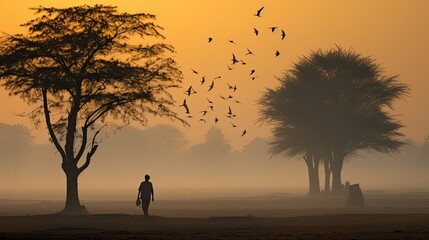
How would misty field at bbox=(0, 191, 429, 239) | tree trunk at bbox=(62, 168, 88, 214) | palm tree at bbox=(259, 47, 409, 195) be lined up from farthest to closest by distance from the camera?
palm tree at bbox=(259, 47, 409, 195), tree trunk at bbox=(62, 168, 88, 214), misty field at bbox=(0, 191, 429, 239)

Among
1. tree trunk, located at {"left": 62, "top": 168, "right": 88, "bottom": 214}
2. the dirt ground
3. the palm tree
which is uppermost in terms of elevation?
the palm tree

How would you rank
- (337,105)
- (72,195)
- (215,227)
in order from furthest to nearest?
(337,105) → (72,195) → (215,227)

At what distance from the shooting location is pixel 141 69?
5791cm

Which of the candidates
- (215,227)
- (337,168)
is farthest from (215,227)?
(337,168)

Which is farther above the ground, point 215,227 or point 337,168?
point 337,168

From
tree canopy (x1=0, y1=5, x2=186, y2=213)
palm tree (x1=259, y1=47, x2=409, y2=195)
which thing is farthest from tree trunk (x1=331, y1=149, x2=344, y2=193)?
tree canopy (x1=0, y1=5, x2=186, y2=213)

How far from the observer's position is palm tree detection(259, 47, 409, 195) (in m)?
92.6

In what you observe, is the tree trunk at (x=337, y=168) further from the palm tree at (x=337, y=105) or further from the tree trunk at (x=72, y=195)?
the tree trunk at (x=72, y=195)

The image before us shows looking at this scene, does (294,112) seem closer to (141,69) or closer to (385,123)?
(385,123)

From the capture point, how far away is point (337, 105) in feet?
307

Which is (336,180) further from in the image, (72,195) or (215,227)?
(215,227)

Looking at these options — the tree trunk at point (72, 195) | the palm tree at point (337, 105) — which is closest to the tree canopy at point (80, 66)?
the tree trunk at point (72, 195)

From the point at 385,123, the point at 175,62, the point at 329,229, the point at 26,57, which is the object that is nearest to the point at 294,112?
the point at 385,123

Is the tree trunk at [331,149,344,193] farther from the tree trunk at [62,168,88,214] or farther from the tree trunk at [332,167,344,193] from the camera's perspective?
the tree trunk at [62,168,88,214]
